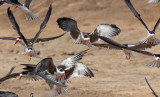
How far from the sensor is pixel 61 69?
8.93 meters

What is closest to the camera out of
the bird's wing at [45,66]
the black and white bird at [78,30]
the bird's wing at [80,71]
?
the bird's wing at [45,66]

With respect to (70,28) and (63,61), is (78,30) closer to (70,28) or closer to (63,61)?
(70,28)

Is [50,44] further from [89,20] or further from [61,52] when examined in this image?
[89,20]

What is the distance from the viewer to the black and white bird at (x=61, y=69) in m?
8.41

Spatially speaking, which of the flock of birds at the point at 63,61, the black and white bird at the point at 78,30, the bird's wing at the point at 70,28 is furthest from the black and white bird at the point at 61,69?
the bird's wing at the point at 70,28

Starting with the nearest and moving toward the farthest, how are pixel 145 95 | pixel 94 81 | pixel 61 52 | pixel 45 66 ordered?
pixel 45 66, pixel 145 95, pixel 94 81, pixel 61 52

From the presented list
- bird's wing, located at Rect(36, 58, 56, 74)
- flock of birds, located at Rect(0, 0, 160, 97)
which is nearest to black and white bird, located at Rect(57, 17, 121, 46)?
flock of birds, located at Rect(0, 0, 160, 97)

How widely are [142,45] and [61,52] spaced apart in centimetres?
890

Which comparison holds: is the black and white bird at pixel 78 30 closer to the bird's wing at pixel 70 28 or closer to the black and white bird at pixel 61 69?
the bird's wing at pixel 70 28

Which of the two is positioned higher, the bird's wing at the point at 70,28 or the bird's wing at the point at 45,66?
the bird's wing at the point at 45,66

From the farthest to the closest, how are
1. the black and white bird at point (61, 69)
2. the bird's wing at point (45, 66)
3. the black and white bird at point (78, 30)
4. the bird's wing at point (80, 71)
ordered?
the black and white bird at point (78, 30)
the bird's wing at point (80, 71)
the black and white bird at point (61, 69)
the bird's wing at point (45, 66)

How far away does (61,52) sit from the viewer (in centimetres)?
1888

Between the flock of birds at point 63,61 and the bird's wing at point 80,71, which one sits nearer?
the flock of birds at point 63,61

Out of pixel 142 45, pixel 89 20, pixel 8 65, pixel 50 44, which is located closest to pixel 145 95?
pixel 142 45
